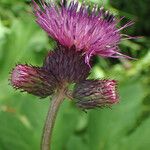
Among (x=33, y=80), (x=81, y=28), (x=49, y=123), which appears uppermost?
(x=81, y=28)

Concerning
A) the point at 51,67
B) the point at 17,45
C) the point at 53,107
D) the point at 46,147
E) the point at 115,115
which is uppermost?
the point at 17,45

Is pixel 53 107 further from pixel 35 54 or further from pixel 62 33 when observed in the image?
pixel 35 54

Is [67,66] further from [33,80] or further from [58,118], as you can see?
[58,118]

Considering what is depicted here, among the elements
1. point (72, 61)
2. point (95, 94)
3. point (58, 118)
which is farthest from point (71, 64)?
point (58, 118)

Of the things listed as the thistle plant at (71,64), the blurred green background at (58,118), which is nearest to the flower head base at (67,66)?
the thistle plant at (71,64)

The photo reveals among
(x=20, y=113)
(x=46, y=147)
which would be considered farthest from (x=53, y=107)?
(x=20, y=113)

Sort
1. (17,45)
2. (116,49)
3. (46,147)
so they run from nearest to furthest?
(46,147) → (116,49) → (17,45)

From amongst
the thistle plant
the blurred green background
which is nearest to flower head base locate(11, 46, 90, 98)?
the thistle plant
